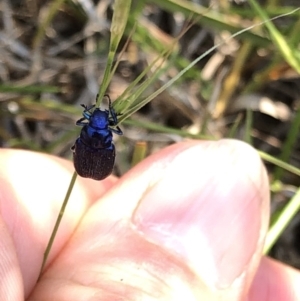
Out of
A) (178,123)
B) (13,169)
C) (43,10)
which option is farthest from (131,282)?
(43,10)

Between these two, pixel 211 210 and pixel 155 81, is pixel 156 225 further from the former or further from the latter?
pixel 155 81

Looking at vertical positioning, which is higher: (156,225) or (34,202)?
(34,202)

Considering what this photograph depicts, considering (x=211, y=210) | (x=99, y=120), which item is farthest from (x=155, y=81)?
(x=99, y=120)

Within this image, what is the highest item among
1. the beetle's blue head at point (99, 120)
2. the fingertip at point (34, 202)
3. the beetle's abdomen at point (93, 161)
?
the fingertip at point (34, 202)

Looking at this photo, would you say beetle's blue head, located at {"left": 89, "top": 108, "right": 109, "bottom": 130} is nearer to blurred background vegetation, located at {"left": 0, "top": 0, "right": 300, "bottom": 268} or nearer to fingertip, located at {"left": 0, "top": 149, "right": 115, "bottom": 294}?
fingertip, located at {"left": 0, "top": 149, "right": 115, "bottom": 294}

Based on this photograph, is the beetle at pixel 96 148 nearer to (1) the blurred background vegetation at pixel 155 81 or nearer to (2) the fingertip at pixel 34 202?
(2) the fingertip at pixel 34 202

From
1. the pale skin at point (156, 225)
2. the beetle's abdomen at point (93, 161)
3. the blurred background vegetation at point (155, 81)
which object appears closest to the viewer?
the beetle's abdomen at point (93, 161)

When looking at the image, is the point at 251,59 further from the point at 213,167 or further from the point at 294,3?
the point at 213,167

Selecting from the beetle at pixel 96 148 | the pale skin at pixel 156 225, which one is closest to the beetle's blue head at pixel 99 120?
the beetle at pixel 96 148
